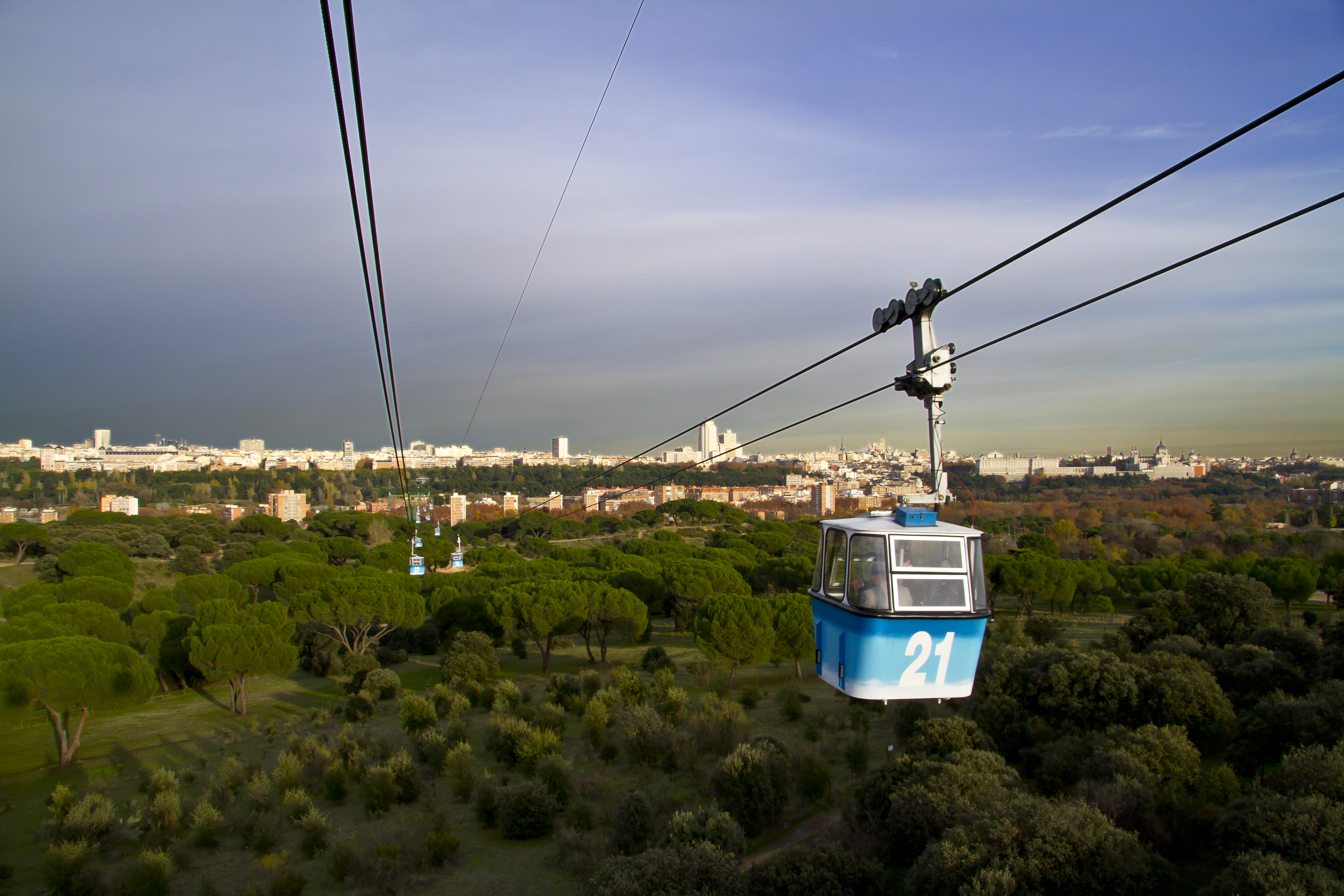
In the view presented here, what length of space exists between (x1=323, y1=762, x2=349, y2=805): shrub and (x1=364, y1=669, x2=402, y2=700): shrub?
7.31 m

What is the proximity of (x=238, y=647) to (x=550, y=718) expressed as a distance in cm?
1046

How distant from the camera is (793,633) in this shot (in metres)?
23.9

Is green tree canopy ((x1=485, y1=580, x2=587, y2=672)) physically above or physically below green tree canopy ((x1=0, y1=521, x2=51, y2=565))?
below

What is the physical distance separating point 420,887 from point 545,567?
25064 millimetres

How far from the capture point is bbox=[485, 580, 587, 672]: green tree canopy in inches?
1078

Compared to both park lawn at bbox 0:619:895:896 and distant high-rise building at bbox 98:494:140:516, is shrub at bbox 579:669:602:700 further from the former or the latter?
distant high-rise building at bbox 98:494:140:516

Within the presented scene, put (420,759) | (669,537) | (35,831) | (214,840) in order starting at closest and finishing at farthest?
(214,840), (35,831), (420,759), (669,537)

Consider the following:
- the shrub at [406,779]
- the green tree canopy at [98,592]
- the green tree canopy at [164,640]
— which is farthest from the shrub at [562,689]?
the green tree canopy at [98,592]

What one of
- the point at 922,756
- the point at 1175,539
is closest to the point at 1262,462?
the point at 1175,539

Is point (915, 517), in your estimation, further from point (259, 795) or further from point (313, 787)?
point (313, 787)

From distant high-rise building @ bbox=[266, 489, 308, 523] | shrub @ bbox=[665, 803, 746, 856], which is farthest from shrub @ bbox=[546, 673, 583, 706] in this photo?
distant high-rise building @ bbox=[266, 489, 308, 523]

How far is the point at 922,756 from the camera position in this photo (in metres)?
13.9

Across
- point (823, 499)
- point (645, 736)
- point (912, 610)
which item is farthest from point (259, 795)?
point (823, 499)

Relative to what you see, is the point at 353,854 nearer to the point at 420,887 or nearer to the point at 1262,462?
the point at 420,887
